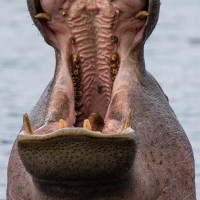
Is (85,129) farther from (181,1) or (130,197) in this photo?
(181,1)

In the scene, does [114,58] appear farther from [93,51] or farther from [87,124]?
[87,124]

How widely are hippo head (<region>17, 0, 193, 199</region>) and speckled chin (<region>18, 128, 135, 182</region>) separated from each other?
6 centimetres

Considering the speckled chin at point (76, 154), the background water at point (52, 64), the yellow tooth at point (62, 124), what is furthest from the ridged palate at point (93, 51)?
the background water at point (52, 64)

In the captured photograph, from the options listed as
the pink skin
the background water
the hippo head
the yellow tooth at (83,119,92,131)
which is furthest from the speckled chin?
the background water

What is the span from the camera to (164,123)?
28.0ft

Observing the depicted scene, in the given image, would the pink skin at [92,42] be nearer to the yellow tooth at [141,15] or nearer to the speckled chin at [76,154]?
the yellow tooth at [141,15]

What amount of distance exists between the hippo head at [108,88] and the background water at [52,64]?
2196 mm

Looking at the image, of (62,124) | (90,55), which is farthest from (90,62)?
(62,124)

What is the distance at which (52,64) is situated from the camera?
1545 centimetres

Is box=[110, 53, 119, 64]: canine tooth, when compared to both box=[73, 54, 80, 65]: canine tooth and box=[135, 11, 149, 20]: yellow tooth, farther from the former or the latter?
box=[135, 11, 149, 20]: yellow tooth

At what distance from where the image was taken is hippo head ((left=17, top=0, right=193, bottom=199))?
8.07 metres

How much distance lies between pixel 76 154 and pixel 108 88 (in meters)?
1.16

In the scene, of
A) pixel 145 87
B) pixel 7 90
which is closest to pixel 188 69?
pixel 7 90

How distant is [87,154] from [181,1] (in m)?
12.8
